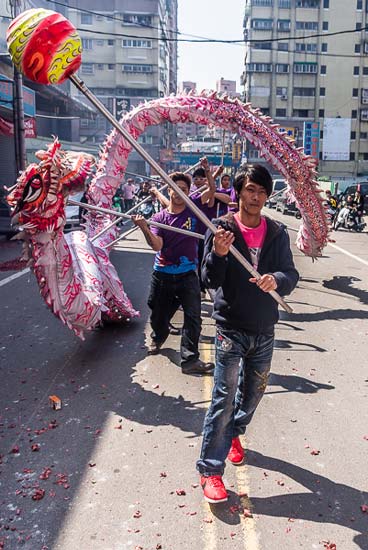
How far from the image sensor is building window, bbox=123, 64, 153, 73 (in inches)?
2965

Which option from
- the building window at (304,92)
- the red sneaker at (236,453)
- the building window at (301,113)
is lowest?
the red sneaker at (236,453)

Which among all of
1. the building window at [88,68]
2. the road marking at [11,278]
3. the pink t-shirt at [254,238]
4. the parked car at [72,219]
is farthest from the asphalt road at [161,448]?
the building window at [88,68]

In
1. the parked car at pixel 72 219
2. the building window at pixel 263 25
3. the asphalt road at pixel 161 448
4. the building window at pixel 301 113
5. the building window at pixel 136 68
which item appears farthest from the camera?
the building window at pixel 136 68

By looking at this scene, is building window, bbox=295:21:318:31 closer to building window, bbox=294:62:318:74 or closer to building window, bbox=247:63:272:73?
building window, bbox=294:62:318:74

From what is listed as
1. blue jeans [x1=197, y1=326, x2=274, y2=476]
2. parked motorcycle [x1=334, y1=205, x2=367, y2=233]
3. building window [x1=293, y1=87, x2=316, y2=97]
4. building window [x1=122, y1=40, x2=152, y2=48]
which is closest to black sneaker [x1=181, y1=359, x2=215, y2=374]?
blue jeans [x1=197, y1=326, x2=274, y2=476]

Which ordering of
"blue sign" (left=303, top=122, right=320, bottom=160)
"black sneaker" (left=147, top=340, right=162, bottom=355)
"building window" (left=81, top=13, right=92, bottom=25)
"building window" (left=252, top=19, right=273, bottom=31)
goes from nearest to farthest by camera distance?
"black sneaker" (left=147, top=340, right=162, bottom=355) < "blue sign" (left=303, top=122, right=320, bottom=160) < "building window" (left=252, top=19, right=273, bottom=31) < "building window" (left=81, top=13, right=92, bottom=25)

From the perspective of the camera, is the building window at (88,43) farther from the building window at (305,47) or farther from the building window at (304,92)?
the building window at (304,92)

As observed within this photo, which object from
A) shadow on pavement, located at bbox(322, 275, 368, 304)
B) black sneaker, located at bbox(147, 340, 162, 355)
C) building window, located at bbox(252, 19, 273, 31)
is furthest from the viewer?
building window, located at bbox(252, 19, 273, 31)

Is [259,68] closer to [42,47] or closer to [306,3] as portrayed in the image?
[306,3]

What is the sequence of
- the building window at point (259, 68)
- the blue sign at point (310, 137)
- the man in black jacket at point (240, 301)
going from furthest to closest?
the building window at point (259, 68)
the blue sign at point (310, 137)
the man in black jacket at point (240, 301)

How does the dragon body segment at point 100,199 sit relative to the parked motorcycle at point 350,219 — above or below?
above

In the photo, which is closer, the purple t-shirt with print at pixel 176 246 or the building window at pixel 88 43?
the purple t-shirt with print at pixel 176 246

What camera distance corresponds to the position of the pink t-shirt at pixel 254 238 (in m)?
3.25

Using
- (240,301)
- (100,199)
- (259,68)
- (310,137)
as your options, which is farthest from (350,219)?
(259,68)
